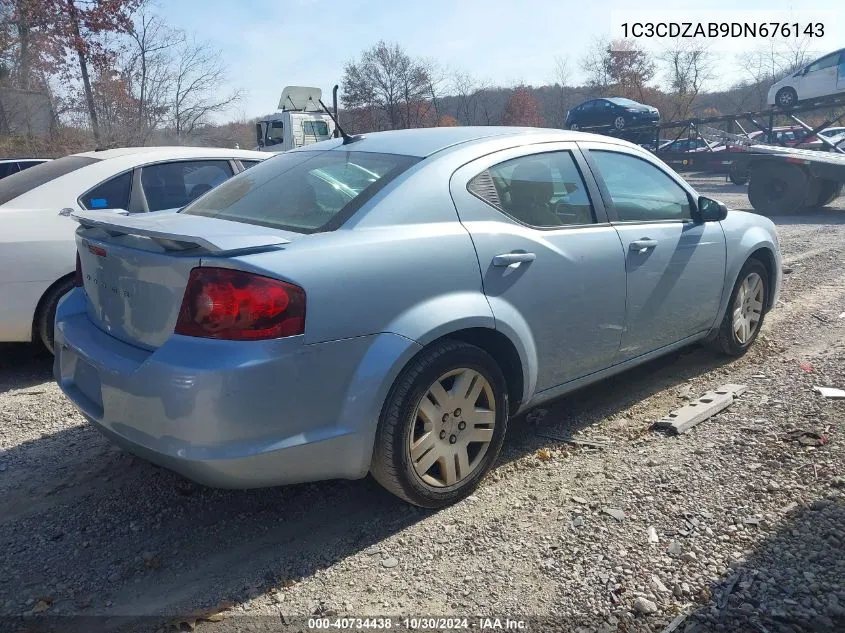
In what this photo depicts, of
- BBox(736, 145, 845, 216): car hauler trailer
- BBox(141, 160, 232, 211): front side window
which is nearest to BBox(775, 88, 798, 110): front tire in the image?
BBox(736, 145, 845, 216): car hauler trailer

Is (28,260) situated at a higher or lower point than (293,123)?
lower

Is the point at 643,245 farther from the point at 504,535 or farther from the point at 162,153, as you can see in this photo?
the point at 162,153

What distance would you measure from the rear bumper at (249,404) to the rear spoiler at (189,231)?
1.14 feet

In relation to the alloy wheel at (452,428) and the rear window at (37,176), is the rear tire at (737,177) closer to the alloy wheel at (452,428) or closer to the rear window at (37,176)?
the rear window at (37,176)

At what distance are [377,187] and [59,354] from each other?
169 cm

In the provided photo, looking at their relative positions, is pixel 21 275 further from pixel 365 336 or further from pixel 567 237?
pixel 567 237

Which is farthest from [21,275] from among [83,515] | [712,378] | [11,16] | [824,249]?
[11,16]

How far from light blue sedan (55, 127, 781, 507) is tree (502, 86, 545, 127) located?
4616 centimetres

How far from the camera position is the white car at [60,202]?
15.4ft

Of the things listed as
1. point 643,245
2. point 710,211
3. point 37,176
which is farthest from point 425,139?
point 37,176

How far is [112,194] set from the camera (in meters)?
5.28

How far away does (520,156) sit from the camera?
354 centimetres

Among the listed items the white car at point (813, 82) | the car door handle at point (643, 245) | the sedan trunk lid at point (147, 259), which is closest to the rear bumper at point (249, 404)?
the sedan trunk lid at point (147, 259)

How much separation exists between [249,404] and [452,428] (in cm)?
96
